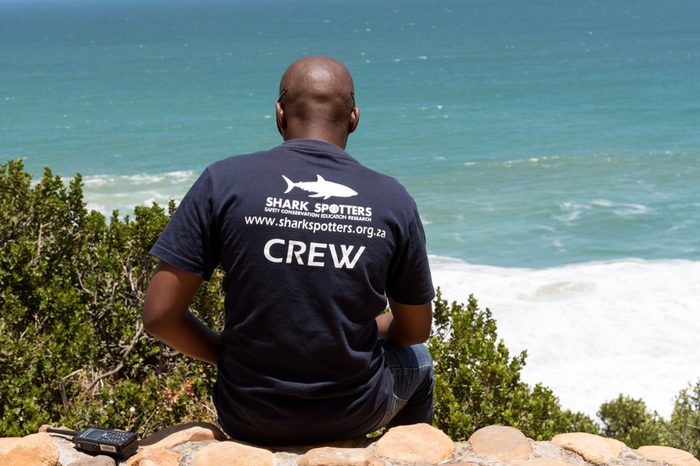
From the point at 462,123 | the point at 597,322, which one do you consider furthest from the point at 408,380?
the point at 462,123

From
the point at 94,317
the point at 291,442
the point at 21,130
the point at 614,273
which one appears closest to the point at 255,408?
the point at 291,442

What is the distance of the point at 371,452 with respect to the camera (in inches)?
148

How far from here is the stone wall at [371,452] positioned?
3.61 metres

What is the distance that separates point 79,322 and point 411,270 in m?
3.37

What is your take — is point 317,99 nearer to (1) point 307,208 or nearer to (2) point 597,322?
(1) point 307,208

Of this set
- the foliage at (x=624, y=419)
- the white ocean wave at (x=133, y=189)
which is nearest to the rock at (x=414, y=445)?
the foliage at (x=624, y=419)

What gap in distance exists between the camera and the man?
129 inches

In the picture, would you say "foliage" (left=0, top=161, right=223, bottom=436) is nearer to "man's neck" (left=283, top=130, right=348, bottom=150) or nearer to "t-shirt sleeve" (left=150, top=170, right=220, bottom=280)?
"t-shirt sleeve" (left=150, top=170, right=220, bottom=280)

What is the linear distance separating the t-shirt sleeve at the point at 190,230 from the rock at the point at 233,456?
80cm

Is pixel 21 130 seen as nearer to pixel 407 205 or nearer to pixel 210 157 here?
pixel 210 157

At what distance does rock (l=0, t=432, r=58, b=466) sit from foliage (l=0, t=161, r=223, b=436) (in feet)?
3.73

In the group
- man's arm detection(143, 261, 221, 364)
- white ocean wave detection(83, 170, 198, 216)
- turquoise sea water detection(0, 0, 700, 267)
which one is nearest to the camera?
man's arm detection(143, 261, 221, 364)

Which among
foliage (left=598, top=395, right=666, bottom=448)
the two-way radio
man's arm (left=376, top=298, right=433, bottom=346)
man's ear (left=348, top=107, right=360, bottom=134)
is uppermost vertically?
man's ear (left=348, top=107, right=360, bottom=134)

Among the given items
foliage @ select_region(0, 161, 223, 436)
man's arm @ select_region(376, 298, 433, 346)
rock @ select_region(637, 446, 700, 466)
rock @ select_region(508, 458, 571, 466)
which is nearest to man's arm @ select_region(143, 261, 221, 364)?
man's arm @ select_region(376, 298, 433, 346)
